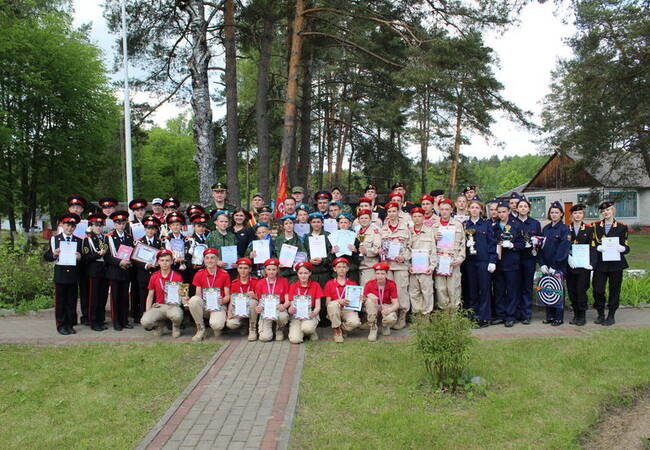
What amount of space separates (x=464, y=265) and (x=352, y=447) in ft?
17.2

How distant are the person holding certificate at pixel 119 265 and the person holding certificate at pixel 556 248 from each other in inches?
284

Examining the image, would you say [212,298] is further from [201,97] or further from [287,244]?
[201,97]

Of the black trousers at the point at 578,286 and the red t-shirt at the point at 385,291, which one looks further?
the black trousers at the point at 578,286

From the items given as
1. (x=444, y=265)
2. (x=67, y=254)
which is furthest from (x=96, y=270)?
(x=444, y=265)

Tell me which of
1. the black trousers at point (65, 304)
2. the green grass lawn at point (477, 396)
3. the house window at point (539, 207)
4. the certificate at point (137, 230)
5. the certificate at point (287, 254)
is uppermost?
the house window at point (539, 207)

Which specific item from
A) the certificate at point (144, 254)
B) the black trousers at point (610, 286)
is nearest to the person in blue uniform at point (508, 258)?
the black trousers at point (610, 286)

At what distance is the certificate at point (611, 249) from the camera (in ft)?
26.4

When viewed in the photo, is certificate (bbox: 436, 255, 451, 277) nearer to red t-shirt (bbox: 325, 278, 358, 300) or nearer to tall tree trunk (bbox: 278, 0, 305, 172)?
red t-shirt (bbox: 325, 278, 358, 300)

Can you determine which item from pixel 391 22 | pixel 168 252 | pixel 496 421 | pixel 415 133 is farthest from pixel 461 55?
pixel 415 133

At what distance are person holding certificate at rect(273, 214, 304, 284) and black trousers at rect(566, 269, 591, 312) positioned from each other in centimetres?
472

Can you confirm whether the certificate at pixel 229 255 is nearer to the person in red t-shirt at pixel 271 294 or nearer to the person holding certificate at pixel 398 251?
the person in red t-shirt at pixel 271 294

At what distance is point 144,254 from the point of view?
27.4 feet

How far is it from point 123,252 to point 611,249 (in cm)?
829

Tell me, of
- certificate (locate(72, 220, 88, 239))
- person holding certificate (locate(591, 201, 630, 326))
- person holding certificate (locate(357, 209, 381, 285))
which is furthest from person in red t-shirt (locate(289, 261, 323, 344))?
person holding certificate (locate(591, 201, 630, 326))
